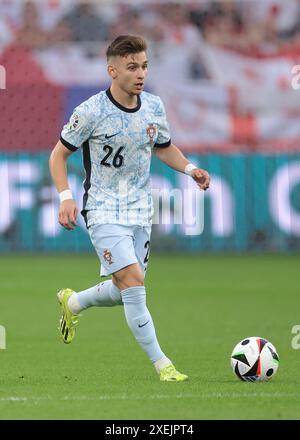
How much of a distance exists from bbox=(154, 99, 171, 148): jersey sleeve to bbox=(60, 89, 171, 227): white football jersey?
15 centimetres

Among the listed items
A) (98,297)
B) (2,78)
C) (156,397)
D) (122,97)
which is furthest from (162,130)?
(2,78)

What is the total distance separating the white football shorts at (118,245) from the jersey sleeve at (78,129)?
575 millimetres

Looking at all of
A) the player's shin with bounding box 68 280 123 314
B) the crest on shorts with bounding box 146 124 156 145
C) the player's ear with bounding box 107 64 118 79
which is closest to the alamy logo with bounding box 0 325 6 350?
the player's shin with bounding box 68 280 123 314

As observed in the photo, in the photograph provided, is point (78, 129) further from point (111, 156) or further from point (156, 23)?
point (156, 23)

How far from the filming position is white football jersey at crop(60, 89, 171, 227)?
26.3ft

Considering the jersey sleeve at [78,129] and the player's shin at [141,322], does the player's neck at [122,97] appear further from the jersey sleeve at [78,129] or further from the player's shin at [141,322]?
the player's shin at [141,322]

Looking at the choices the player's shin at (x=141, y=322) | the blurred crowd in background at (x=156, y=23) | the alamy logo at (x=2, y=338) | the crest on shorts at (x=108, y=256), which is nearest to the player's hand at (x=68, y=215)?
the crest on shorts at (x=108, y=256)

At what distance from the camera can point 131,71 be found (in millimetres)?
8008

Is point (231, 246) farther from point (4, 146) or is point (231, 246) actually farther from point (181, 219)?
point (4, 146)

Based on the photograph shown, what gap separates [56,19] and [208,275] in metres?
7.36

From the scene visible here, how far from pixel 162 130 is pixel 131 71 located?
55 centimetres

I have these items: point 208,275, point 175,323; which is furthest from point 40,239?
point 175,323

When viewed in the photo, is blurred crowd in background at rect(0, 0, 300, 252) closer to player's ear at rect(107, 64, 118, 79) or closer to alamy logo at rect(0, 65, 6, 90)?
alamy logo at rect(0, 65, 6, 90)

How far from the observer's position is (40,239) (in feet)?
63.3
